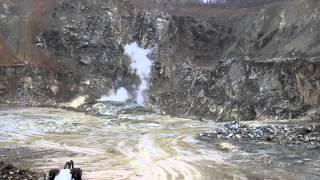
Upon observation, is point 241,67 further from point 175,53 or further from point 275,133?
point 275,133

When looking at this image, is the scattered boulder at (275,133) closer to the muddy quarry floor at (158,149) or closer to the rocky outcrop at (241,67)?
the muddy quarry floor at (158,149)

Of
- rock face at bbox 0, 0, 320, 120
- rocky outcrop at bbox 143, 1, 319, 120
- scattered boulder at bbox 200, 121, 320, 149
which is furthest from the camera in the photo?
rock face at bbox 0, 0, 320, 120

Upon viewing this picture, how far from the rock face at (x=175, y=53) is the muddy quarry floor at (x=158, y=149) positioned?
17.7ft

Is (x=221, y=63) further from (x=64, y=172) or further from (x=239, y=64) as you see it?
(x=64, y=172)

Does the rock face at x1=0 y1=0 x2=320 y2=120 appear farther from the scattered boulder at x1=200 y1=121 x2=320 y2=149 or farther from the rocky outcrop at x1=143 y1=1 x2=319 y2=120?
the scattered boulder at x1=200 y1=121 x2=320 y2=149

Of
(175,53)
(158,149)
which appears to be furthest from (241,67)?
(158,149)

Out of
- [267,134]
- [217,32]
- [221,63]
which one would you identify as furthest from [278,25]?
[267,134]

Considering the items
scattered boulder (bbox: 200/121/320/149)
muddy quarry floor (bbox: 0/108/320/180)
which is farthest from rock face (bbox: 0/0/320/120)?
scattered boulder (bbox: 200/121/320/149)

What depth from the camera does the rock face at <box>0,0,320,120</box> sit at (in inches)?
1404

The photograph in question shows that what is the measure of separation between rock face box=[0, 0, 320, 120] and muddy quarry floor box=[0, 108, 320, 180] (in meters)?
5.40

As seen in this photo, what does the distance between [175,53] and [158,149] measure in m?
32.8

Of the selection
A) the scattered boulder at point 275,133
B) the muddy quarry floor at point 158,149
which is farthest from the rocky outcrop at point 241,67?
the scattered boulder at point 275,133

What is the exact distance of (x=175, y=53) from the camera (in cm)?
5444

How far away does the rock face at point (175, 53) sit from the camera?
3566cm
